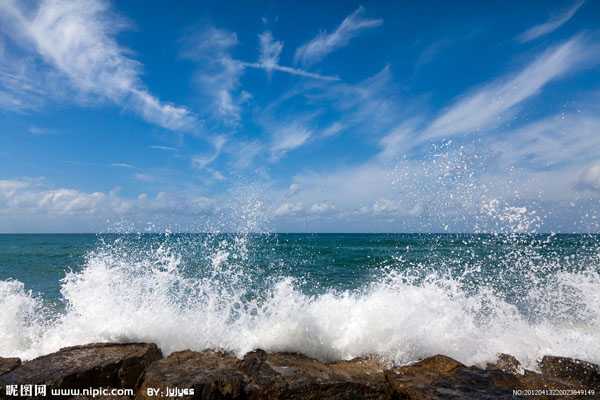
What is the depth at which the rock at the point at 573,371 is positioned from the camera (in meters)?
5.28

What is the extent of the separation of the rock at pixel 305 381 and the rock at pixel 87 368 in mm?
1619

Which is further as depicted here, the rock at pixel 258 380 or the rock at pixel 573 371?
the rock at pixel 573 371

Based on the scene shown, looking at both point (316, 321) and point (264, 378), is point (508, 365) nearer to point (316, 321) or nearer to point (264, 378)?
point (316, 321)

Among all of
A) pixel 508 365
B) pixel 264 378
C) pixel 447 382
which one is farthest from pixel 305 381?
pixel 508 365

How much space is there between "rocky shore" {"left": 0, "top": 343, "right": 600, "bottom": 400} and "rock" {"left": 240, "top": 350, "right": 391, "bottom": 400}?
11 millimetres

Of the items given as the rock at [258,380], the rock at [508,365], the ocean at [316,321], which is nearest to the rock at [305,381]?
the rock at [258,380]

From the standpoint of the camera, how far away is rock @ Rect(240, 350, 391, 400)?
15.0 feet

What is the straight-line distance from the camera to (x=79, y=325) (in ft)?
24.3

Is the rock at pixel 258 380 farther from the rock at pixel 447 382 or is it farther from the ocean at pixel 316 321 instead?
the ocean at pixel 316 321

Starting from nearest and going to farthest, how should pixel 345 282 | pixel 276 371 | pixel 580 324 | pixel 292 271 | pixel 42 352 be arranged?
pixel 276 371 < pixel 42 352 < pixel 580 324 < pixel 345 282 < pixel 292 271

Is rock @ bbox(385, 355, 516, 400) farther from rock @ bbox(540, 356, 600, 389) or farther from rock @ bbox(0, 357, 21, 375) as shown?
rock @ bbox(0, 357, 21, 375)

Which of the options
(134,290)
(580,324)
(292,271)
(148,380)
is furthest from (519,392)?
(292,271)

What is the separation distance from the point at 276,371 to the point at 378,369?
1706 millimetres

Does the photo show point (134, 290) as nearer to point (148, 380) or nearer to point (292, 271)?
point (148, 380)
